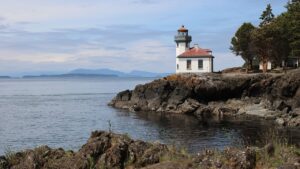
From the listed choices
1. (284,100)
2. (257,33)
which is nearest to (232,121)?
(284,100)

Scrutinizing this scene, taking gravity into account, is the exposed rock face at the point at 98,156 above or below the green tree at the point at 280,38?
below

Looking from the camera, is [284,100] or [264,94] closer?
[284,100]

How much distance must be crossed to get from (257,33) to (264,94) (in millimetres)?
14318

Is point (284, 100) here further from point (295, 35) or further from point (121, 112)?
point (121, 112)

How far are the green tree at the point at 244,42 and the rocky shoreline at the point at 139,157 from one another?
74.1m

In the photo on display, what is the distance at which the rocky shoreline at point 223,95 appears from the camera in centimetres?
6391

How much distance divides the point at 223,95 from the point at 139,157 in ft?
195

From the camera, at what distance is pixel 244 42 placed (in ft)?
292

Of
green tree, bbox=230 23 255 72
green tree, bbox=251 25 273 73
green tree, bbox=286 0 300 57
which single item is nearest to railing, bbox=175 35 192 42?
green tree, bbox=230 23 255 72

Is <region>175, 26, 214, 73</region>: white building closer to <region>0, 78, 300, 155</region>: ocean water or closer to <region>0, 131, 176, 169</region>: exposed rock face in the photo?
<region>0, 78, 300, 155</region>: ocean water

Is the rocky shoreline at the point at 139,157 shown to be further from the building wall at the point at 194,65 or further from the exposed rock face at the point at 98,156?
the building wall at the point at 194,65

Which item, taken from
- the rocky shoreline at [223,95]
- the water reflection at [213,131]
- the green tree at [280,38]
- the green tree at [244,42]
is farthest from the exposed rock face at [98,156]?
the green tree at [244,42]

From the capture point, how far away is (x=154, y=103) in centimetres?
7600

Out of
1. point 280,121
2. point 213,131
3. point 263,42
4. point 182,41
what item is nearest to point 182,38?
point 182,41
